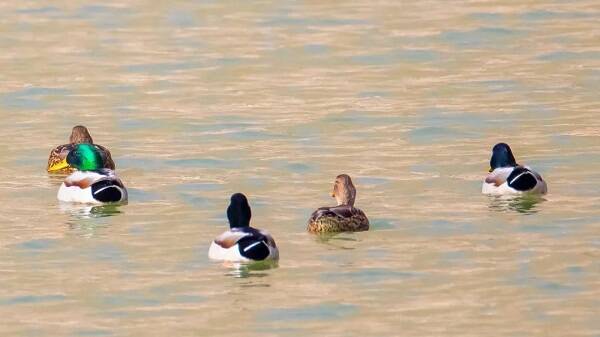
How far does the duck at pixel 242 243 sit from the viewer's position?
1886 cm

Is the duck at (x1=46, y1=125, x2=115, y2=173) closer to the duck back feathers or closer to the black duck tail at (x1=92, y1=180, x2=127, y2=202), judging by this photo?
the black duck tail at (x1=92, y1=180, x2=127, y2=202)

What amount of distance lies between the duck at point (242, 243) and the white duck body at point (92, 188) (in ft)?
11.5

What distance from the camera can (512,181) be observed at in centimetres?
2233

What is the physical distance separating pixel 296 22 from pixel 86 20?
4836 millimetres

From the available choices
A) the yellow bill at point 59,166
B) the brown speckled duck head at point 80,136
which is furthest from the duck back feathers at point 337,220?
the brown speckled duck head at point 80,136

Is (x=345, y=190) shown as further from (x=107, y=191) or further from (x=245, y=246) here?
(x=107, y=191)

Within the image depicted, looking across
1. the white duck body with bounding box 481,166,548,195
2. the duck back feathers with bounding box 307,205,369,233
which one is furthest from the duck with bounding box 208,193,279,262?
the white duck body with bounding box 481,166,548,195

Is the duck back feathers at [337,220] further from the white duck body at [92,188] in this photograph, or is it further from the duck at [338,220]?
the white duck body at [92,188]

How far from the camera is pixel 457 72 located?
33594mm

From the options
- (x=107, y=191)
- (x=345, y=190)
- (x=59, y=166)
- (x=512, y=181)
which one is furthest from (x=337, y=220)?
(x=59, y=166)

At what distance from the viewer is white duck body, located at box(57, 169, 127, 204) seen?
22.5 m

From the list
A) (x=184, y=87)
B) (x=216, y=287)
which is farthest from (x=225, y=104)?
(x=216, y=287)

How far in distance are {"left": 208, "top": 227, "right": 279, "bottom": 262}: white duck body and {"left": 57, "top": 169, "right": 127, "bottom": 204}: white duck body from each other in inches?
146

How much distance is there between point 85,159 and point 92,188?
182 centimetres
